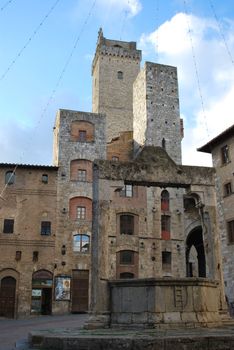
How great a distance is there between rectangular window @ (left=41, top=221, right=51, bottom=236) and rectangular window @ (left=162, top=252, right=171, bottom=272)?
9335 mm

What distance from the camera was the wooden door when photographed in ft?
100

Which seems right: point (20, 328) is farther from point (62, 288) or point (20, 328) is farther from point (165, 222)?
point (165, 222)

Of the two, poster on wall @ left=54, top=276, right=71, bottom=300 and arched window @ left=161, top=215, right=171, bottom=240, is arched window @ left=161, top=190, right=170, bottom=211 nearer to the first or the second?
arched window @ left=161, top=215, right=171, bottom=240

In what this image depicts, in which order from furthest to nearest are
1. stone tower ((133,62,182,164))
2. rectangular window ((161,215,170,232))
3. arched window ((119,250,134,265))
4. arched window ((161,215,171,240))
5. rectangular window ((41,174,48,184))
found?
stone tower ((133,62,182,164)) < rectangular window ((161,215,170,232)) < arched window ((161,215,171,240)) < arched window ((119,250,134,265)) < rectangular window ((41,174,48,184))

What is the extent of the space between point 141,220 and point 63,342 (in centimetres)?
2579

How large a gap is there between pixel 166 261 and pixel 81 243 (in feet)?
23.1

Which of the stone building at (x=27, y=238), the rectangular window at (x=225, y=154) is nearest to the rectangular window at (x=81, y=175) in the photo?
the stone building at (x=27, y=238)

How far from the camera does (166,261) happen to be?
3359 cm

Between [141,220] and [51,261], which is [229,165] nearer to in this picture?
[141,220]

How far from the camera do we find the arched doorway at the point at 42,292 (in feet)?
98.4

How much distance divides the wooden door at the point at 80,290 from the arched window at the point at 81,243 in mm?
1619

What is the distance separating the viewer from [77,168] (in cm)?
3384

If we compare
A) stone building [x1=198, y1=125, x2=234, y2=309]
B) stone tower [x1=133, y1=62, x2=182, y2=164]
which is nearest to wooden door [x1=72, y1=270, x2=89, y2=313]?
stone building [x1=198, y1=125, x2=234, y2=309]

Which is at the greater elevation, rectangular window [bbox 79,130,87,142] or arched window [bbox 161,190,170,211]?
rectangular window [bbox 79,130,87,142]
